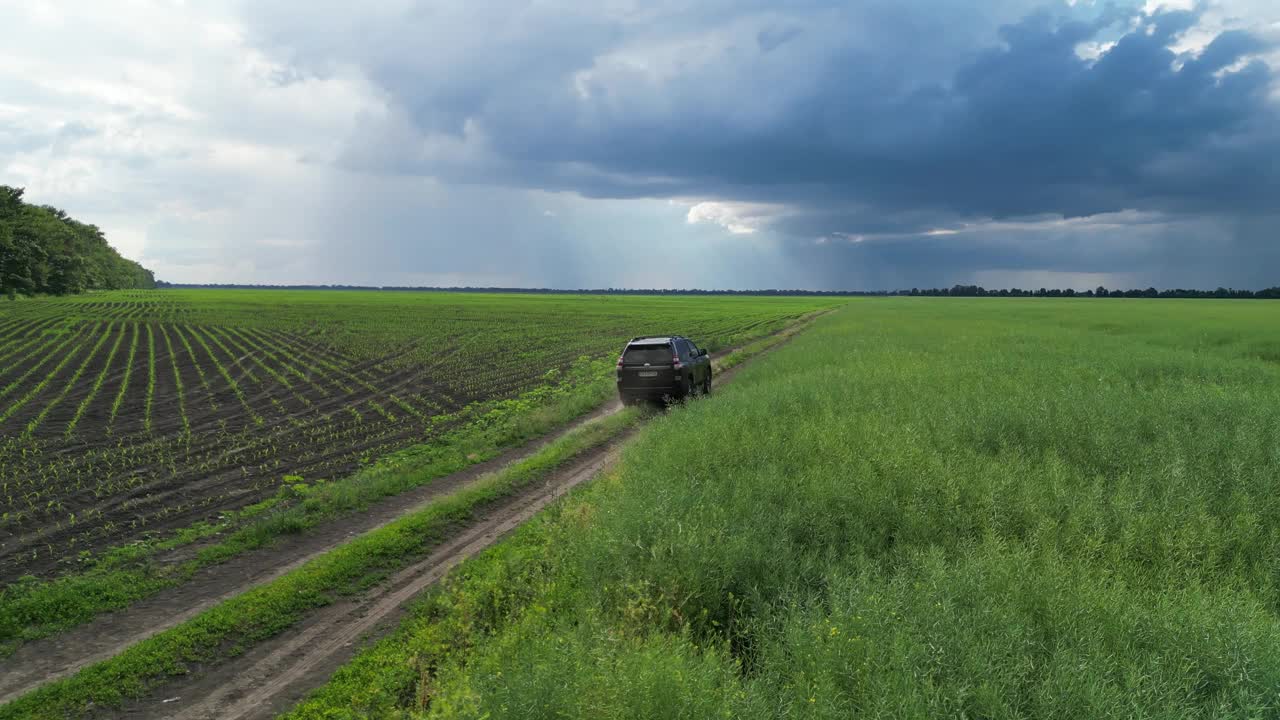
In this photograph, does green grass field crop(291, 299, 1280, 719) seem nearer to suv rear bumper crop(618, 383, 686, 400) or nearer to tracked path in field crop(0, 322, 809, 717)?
tracked path in field crop(0, 322, 809, 717)

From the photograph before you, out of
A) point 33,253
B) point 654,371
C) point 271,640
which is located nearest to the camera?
point 271,640

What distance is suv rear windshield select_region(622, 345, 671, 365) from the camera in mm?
19625

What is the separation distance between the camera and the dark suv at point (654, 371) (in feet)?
64.0

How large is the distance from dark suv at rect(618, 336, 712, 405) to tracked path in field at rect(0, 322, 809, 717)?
7.88m

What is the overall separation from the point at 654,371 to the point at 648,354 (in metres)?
0.59

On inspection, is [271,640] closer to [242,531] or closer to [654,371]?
[242,531]

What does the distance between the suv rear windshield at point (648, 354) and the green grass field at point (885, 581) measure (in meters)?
6.48

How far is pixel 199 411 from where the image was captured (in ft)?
66.4

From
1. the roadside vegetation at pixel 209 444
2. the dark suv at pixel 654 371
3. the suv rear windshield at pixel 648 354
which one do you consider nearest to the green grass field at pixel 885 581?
the roadside vegetation at pixel 209 444

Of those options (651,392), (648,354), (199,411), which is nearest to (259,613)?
(651,392)

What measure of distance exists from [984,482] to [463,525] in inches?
310

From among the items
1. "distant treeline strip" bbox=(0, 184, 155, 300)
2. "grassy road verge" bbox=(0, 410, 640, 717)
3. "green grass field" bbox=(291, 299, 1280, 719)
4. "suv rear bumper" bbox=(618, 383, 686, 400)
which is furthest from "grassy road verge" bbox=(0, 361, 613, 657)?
"distant treeline strip" bbox=(0, 184, 155, 300)

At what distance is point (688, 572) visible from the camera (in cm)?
670

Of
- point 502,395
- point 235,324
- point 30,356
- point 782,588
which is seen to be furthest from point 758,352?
point 235,324
